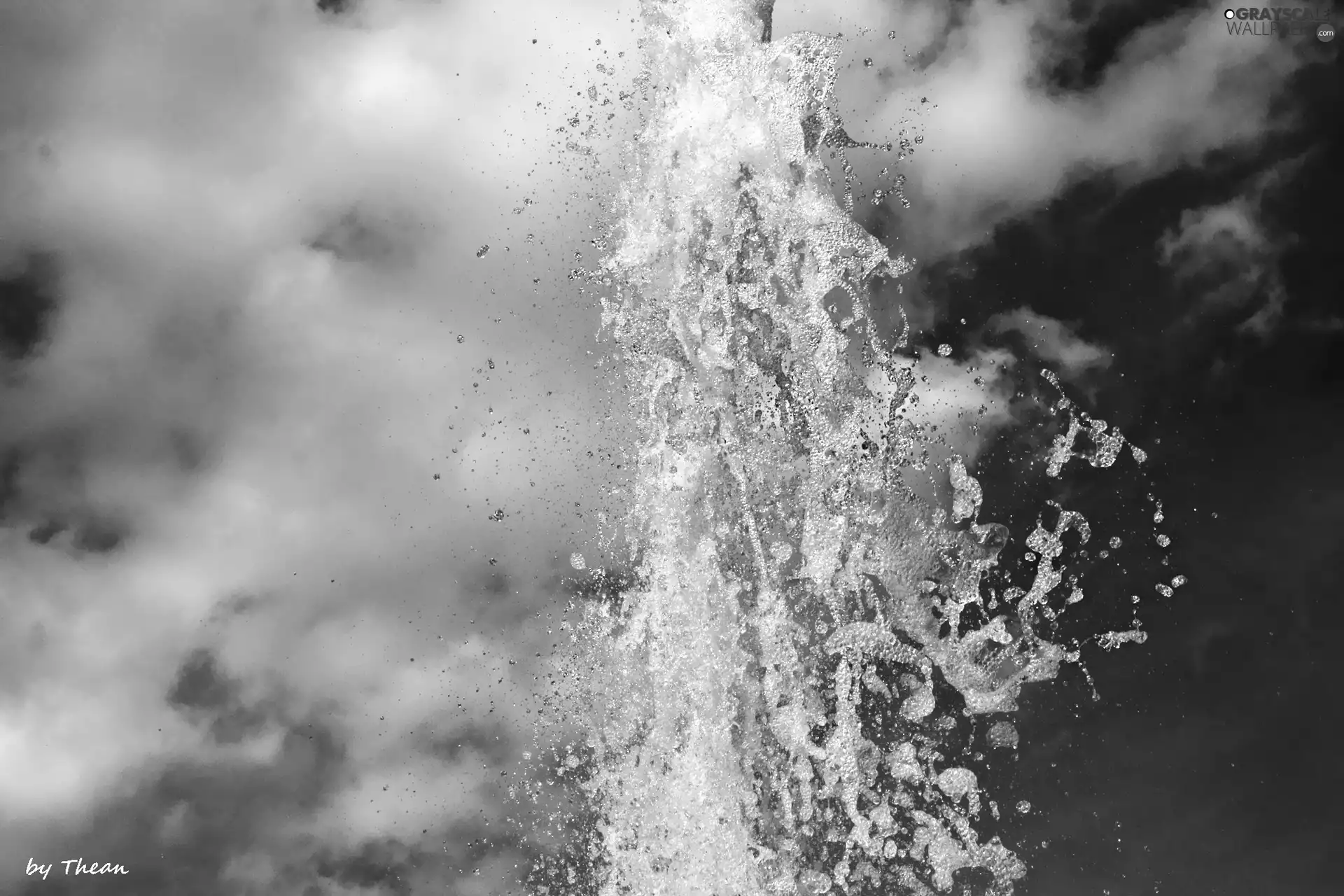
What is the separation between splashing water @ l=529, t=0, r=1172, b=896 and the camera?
49.6ft

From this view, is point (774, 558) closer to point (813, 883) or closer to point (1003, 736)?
point (1003, 736)

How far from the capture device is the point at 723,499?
1633cm

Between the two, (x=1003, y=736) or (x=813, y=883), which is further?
(x=813, y=883)

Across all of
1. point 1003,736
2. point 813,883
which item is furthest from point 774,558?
point 813,883

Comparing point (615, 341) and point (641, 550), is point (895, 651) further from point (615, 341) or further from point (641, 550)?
point (615, 341)

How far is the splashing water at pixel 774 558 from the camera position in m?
15.1

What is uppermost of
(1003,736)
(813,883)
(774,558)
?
(774,558)

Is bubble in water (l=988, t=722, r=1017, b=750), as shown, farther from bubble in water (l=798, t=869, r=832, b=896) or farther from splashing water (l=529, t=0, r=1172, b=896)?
bubble in water (l=798, t=869, r=832, b=896)

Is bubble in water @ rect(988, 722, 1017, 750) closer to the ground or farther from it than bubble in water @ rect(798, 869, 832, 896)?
farther from it

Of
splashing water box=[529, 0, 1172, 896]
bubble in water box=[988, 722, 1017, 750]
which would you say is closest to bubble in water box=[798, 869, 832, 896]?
splashing water box=[529, 0, 1172, 896]

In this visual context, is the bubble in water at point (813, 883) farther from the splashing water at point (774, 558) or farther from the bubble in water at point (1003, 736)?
the bubble in water at point (1003, 736)

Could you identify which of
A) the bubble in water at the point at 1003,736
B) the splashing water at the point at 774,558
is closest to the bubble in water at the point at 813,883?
the splashing water at the point at 774,558

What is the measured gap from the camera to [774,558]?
1583 cm

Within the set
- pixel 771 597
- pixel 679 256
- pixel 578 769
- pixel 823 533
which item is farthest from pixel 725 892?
pixel 679 256
